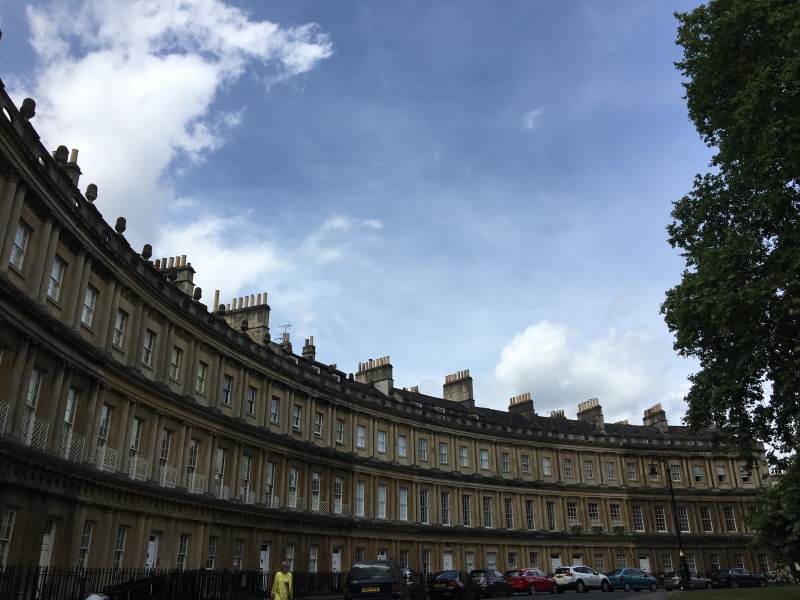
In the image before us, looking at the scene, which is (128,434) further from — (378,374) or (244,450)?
(378,374)

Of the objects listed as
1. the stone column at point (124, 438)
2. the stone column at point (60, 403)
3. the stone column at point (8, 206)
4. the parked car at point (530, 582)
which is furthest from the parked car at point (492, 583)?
the stone column at point (8, 206)

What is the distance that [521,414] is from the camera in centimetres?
6184

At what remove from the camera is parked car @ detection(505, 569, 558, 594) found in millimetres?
36875

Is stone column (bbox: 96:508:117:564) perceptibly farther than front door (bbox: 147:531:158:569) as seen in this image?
No

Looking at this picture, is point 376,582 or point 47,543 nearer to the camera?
point 47,543

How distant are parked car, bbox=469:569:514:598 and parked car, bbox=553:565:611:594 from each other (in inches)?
201

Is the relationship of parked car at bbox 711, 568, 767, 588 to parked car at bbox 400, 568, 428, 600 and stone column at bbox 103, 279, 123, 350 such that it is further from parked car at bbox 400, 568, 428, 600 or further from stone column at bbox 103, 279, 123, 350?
stone column at bbox 103, 279, 123, 350

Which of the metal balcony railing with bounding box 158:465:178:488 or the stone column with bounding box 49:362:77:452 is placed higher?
the stone column with bounding box 49:362:77:452

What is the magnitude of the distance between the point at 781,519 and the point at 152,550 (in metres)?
22.2

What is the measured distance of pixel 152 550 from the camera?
26.2 m

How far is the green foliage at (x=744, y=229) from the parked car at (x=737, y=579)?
32.0m

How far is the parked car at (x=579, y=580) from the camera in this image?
38.5 metres

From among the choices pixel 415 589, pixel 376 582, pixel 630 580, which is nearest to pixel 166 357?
pixel 376 582

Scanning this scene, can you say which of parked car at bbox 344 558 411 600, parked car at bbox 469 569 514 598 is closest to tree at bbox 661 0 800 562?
parked car at bbox 344 558 411 600
